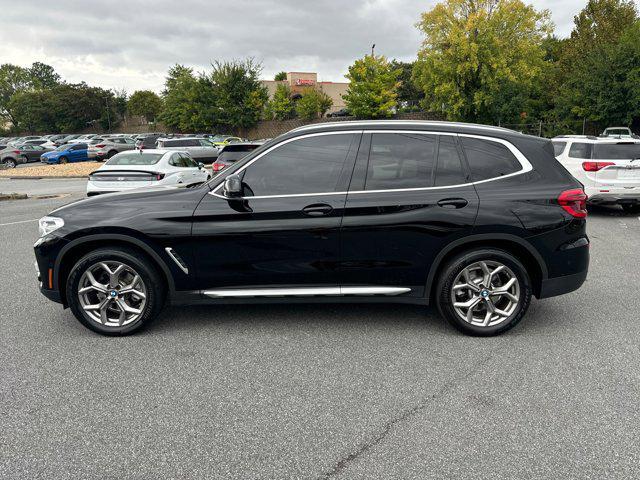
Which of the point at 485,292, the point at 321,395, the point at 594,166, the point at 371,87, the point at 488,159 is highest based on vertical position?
the point at 371,87

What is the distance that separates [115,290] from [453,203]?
9.99 feet

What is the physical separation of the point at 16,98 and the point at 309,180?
11018cm

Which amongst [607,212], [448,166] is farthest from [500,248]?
[607,212]

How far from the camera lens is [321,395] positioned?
3.26 meters

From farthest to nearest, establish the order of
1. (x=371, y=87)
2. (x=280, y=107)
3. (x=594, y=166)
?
(x=280, y=107)
(x=371, y=87)
(x=594, y=166)

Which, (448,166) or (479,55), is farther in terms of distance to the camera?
(479,55)

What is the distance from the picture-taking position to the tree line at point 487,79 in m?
33.4

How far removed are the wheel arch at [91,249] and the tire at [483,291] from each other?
7.97ft

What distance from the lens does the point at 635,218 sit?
10570 mm

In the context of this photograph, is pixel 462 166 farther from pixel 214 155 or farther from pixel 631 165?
pixel 214 155

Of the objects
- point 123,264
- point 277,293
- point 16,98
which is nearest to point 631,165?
point 277,293

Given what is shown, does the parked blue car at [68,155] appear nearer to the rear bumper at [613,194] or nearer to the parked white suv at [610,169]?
the parked white suv at [610,169]

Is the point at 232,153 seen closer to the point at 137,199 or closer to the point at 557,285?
the point at 137,199

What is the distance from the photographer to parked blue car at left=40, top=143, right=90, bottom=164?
33.3 m
